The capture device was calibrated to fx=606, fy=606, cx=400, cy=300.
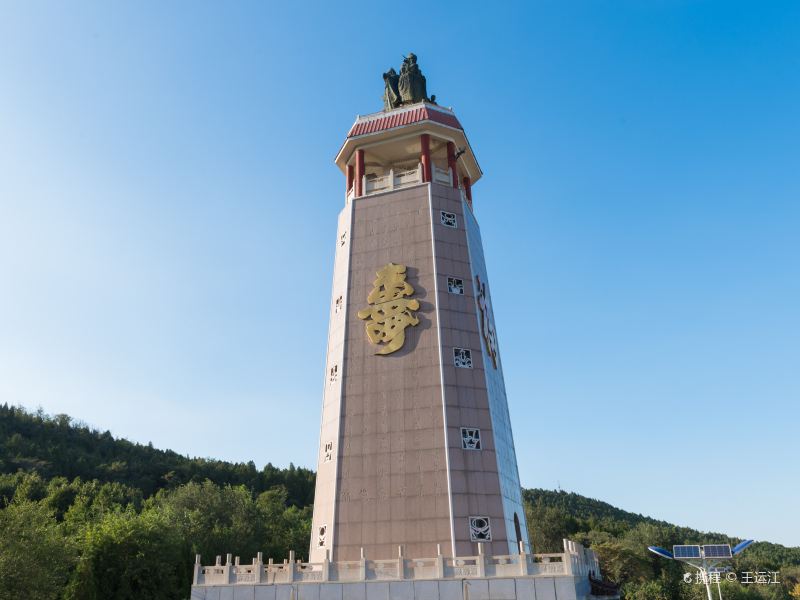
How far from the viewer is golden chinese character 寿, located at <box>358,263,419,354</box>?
18.8m

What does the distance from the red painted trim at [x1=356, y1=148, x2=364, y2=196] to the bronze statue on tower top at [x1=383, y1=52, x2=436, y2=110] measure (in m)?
2.60

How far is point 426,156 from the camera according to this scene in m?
21.7

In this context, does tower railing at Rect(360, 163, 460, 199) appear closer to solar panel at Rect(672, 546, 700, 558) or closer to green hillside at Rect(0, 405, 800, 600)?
green hillside at Rect(0, 405, 800, 600)

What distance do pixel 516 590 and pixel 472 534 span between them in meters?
2.66

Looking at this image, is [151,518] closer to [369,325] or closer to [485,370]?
[369,325]

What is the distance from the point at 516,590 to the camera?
1322cm

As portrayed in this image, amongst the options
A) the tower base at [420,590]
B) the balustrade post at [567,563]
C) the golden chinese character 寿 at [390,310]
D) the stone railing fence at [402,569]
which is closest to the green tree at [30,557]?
the stone railing fence at [402,569]

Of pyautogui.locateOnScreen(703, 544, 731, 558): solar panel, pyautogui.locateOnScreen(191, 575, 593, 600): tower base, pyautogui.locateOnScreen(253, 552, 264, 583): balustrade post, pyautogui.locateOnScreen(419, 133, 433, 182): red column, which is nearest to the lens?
pyautogui.locateOnScreen(191, 575, 593, 600): tower base

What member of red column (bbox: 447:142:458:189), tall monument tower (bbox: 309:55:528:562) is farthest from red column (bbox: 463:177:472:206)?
red column (bbox: 447:142:458:189)

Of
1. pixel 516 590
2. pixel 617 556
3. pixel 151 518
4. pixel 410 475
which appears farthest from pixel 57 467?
pixel 516 590

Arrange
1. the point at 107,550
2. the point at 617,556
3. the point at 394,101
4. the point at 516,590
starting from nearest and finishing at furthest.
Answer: the point at 516,590 < the point at 107,550 < the point at 394,101 < the point at 617,556

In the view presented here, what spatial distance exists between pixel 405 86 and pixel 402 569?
18139 mm

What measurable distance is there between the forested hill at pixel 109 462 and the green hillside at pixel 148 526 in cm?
15

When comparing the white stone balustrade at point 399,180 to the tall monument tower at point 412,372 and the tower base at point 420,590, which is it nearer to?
the tall monument tower at point 412,372
